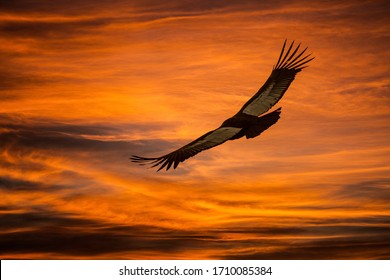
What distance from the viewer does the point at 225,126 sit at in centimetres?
927

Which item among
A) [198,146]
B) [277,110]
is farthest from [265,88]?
[198,146]

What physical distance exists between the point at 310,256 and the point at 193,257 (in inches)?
62.6

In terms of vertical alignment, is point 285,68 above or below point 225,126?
above

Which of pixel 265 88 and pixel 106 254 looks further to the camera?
pixel 106 254

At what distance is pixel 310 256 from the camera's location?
11617mm

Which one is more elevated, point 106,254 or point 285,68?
point 285,68
